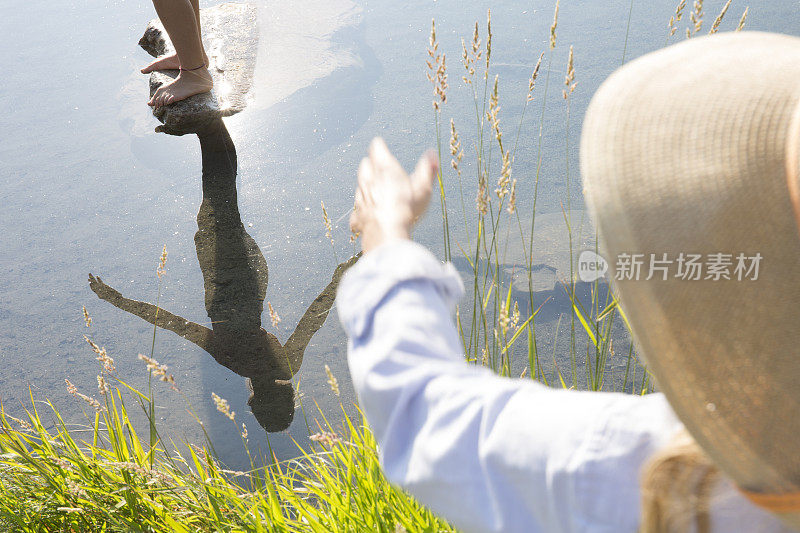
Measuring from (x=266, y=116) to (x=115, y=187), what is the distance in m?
0.77

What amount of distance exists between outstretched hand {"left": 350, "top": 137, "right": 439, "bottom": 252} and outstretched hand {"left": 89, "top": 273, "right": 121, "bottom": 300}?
1.84 m

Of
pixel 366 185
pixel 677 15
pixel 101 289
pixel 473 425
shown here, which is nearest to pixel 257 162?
pixel 101 289

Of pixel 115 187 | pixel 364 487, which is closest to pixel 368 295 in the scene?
pixel 364 487

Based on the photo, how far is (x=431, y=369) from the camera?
582mm

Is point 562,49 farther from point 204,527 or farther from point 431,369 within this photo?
point 431,369

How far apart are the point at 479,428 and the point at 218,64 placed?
3.45m

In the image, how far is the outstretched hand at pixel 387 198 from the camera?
0.69 metres

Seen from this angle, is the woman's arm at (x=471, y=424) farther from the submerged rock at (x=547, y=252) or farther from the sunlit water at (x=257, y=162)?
the submerged rock at (x=547, y=252)

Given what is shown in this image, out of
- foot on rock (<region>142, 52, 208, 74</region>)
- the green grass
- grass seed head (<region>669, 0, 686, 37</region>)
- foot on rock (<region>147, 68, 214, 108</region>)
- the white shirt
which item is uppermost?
grass seed head (<region>669, 0, 686, 37</region>)

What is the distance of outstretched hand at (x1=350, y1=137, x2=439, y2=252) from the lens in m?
0.69

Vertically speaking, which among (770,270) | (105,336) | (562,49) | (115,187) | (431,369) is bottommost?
(105,336)

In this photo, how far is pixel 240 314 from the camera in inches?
84.7

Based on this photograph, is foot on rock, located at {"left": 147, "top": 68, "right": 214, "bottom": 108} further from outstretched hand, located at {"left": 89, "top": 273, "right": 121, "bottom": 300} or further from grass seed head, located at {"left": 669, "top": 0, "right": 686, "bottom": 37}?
grass seed head, located at {"left": 669, "top": 0, "right": 686, "bottom": 37}

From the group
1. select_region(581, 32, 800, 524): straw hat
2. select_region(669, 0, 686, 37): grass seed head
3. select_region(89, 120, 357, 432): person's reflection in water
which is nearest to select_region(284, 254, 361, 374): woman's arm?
select_region(89, 120, 357, 432): person's reflection in water
